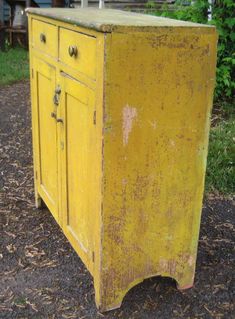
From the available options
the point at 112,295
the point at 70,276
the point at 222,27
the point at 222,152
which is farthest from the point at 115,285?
the point at 222,27

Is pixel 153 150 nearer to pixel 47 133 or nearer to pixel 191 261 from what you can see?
pixel 191 261

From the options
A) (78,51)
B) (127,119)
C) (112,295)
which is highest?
(78,51)

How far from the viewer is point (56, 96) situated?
9.23 ft

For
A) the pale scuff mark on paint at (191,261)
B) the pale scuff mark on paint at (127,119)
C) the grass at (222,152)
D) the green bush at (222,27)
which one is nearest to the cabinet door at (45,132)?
the pale scuff mark on paint at (127,119)

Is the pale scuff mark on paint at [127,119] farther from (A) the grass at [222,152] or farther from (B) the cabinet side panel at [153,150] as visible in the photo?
(A) the grass at [222,152]

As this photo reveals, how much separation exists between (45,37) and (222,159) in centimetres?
227

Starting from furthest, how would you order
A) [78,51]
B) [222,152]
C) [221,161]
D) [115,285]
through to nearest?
[222,152] → [221,161] → [115,285] → [78,51]

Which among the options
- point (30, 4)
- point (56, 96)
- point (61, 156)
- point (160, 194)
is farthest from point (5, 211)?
point (30, 4)

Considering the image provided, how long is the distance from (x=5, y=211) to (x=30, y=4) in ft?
26.5

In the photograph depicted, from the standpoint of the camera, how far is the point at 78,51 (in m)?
2.39

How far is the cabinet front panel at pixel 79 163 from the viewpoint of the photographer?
2.42 metres

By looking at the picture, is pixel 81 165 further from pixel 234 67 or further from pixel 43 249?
pixel 234 67

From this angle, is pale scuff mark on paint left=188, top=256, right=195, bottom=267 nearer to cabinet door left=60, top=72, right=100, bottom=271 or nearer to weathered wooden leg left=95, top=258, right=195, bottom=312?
weathered wooden leg left=95, top=258, right=195, bottom=312

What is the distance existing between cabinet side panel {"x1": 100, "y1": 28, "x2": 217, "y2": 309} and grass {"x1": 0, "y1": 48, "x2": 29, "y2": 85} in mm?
5952
